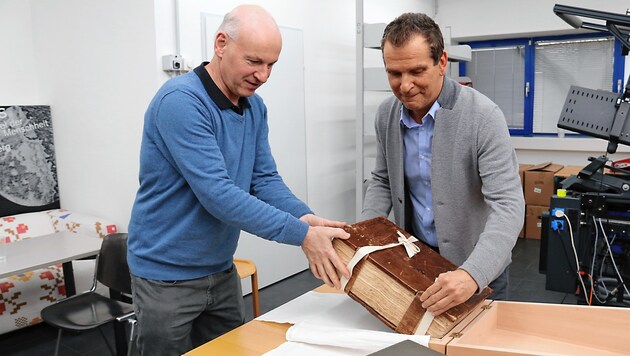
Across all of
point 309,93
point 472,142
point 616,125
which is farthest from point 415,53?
point 309,93

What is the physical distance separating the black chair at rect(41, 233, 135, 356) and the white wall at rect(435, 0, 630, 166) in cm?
461

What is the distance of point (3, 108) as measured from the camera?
3818mm

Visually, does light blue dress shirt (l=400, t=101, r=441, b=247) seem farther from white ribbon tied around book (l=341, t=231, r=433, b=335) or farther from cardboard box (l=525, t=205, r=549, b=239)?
cardboard box (l=525, t=205, r=549, b=239)

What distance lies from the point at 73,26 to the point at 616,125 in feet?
11.3

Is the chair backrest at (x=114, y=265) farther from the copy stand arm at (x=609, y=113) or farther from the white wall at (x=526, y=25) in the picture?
the white wall at (x=526, y=25)

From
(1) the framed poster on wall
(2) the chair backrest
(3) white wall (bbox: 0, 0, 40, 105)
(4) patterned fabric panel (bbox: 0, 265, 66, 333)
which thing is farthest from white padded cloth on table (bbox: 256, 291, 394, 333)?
(3) white wall (bbox: 0, 0, 40, 105)

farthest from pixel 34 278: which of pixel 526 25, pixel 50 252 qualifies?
pixel 526 25

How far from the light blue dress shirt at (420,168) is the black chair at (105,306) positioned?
1512 mm

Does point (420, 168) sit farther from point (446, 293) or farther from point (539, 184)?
point (539, 184)

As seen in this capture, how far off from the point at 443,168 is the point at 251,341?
0.73m

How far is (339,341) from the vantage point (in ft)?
4.10

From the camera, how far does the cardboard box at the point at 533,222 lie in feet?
18.1

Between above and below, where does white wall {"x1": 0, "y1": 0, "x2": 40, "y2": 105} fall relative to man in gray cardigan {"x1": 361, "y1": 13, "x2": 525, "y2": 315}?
above

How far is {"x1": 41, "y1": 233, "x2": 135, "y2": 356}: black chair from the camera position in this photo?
2500 mm
